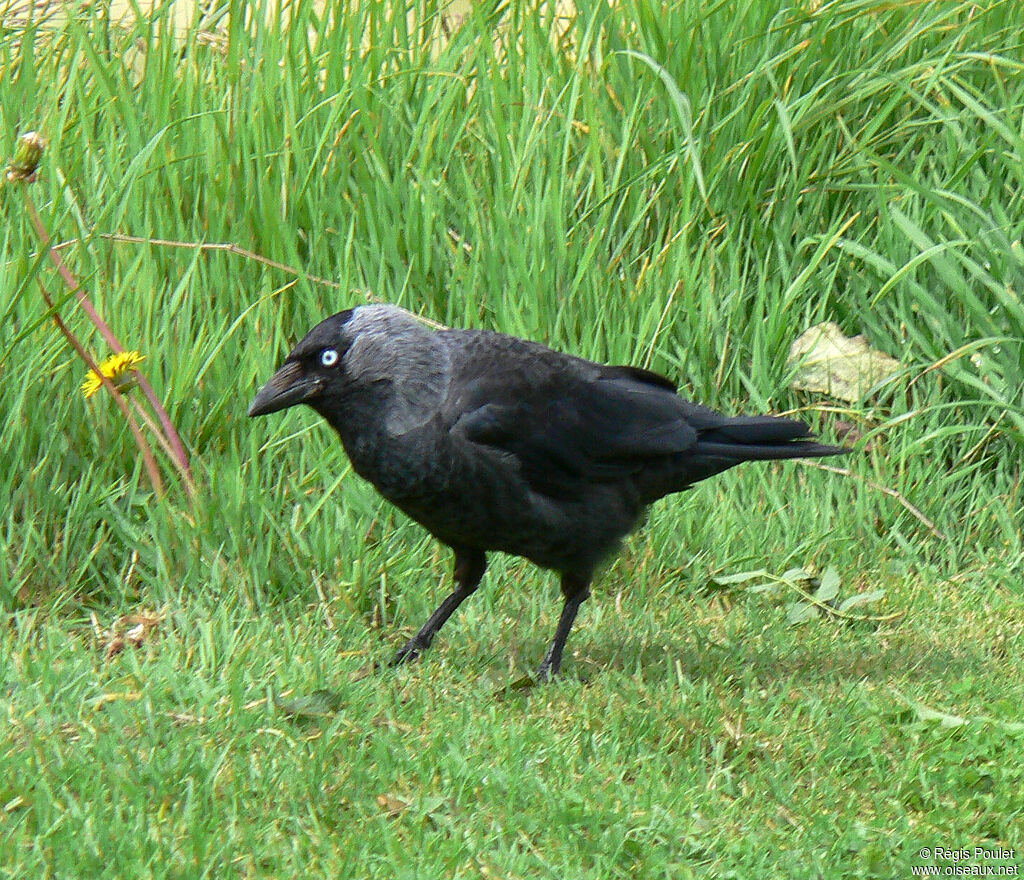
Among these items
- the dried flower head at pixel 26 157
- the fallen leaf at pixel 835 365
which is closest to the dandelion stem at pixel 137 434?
the dried flower head at pixel 26 157

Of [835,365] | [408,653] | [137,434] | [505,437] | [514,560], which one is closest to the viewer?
[505,437]

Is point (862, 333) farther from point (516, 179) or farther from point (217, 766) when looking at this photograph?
point (217, 766)

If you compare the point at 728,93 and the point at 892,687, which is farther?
the point at 728,93

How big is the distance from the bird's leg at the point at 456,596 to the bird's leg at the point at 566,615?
0.79 ft

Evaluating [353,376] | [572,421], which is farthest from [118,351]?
[572,421]

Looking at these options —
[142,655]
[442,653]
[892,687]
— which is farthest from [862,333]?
[142,655]

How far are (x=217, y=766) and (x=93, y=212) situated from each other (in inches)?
89.2

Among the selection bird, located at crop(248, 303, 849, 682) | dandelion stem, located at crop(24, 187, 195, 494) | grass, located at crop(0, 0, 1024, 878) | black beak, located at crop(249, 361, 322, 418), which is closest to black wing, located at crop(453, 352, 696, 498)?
bird, located at crop(248, 303, 849, 682)

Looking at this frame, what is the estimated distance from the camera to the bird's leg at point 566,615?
3.58 m

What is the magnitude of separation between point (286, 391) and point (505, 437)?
0.56 metres

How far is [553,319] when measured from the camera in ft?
14.8

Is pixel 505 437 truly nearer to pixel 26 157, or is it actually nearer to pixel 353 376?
pixel 353 376

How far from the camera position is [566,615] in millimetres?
3660

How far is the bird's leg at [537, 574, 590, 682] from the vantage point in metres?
3.58
